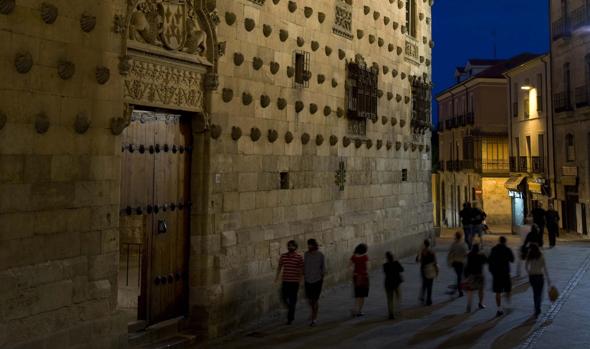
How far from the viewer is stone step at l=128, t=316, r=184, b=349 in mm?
8289

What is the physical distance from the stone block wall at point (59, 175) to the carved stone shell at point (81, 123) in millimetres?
16

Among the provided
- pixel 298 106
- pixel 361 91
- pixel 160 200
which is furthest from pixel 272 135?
pixel 361 91

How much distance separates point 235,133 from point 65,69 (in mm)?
3510

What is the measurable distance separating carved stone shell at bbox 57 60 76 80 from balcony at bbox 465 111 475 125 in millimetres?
36342

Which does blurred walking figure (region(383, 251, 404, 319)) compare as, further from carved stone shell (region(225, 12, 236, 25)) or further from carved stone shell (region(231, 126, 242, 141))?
carved stone shell (region(225, 12, 236, 25))

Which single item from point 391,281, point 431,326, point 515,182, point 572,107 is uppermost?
point 572,107

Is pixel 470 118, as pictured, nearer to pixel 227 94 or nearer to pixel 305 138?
pixel 305 138

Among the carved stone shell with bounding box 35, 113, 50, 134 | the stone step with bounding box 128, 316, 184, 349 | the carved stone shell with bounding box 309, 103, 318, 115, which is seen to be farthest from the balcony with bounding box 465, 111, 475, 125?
the carved stone shell with bounding box 35, 113, 50, 134

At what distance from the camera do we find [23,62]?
6.38 meters

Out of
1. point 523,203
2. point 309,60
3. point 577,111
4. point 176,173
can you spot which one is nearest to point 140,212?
point 176,173

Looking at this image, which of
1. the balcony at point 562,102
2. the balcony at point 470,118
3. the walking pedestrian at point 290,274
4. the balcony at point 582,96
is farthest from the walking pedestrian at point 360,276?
the balcony at point 470,118

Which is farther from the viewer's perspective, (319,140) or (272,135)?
(319,140)

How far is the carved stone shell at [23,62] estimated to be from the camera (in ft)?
20.8

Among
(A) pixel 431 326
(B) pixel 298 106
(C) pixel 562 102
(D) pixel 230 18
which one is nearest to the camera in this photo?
(D) pixel 230 18
